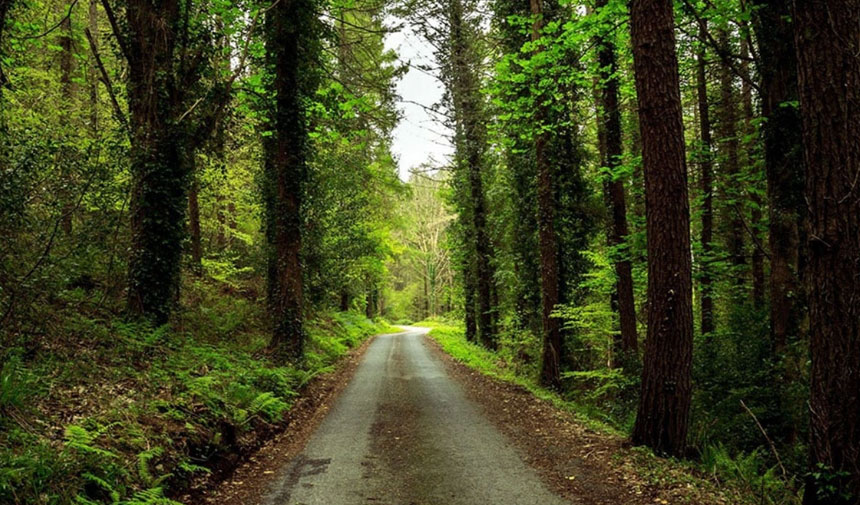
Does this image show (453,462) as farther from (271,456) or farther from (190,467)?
(190,467)

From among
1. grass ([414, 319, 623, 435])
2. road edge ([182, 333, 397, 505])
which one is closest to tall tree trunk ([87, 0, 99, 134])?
road edge ([182, 333, 397, 505])

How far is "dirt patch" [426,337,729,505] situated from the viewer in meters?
4.73

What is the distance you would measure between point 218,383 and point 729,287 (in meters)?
13.8

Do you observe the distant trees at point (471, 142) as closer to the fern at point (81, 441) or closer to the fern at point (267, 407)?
the fern at point (267, 407)

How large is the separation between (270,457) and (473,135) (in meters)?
15.3

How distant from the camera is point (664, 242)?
5.84m

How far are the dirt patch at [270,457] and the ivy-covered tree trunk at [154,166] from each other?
142 inches

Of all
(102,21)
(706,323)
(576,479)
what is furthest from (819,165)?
(102,21)

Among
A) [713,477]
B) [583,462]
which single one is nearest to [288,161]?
[583,462]

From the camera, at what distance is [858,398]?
3.69 meters

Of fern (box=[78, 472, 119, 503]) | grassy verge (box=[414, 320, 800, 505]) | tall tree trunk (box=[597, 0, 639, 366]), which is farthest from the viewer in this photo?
tall tree trunk (box=[597, 0, 639, 366])

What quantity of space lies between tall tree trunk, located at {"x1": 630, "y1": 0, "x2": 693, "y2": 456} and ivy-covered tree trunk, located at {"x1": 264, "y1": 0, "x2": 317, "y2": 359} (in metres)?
8.90

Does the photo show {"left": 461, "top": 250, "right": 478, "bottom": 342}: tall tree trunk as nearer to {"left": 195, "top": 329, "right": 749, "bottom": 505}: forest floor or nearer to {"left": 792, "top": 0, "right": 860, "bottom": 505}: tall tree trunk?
{"left": 195, "top": 329, "right": 749, "bottom": 505}: forest floor

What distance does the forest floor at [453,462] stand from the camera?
4918mm
